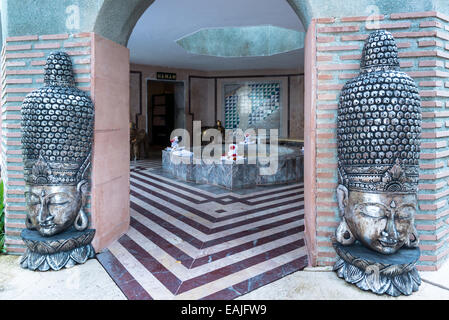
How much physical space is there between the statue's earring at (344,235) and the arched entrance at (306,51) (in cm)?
24

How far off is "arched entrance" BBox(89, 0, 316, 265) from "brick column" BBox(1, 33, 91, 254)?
190 millimetres

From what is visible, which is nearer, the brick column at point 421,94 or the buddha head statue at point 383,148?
the buddha head statue at point 383,148

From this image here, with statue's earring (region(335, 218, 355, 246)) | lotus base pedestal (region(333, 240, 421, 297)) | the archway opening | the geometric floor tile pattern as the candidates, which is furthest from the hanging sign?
lotus base pedestal (region(333, 240, 421, 297))

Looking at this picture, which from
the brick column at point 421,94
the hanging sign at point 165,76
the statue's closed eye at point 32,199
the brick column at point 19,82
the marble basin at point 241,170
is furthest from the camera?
the hanging sign at point 165,76

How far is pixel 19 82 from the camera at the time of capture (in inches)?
111

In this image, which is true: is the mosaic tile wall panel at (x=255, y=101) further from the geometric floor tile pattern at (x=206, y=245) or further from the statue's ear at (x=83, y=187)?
the statue's ear at (x=83, y=187)

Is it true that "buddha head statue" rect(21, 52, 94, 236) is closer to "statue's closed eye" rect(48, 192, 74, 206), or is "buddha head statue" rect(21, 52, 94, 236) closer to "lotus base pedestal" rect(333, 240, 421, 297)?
"statue's closed eye" rect(48, 192, 74, 206)

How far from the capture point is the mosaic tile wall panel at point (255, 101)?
11586mm

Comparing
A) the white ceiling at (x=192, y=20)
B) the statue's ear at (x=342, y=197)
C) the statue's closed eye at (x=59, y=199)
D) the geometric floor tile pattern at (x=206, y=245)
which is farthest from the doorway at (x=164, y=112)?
the statue's ear at (x=342, y=197)

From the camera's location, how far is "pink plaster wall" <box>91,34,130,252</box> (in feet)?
9.14

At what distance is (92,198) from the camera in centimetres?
277

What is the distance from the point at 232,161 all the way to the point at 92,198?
3274 mm

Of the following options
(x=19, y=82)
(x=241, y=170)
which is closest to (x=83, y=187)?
(x=19, y=82)

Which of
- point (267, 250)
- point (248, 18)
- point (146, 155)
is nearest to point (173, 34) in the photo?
point (248, 18)
